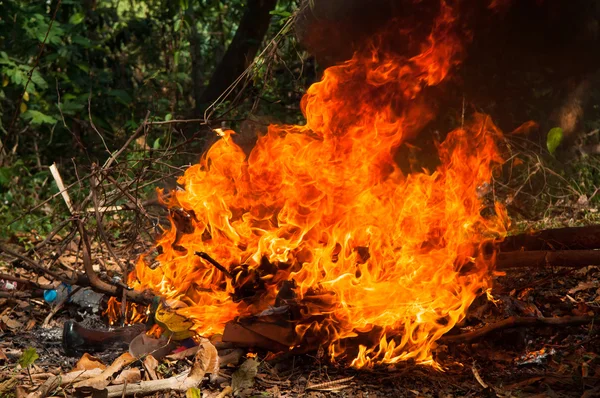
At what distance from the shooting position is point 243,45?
8.92 meters

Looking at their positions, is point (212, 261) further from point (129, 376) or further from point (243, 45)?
point (243, 45)

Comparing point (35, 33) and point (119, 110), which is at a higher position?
point (35, 33)

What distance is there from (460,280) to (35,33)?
19.9 ft

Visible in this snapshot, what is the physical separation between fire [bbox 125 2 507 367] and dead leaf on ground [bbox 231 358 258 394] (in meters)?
0.36

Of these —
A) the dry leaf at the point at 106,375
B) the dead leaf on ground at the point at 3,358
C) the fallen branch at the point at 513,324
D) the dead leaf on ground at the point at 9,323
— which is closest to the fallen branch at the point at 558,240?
the fallen branch at the point at 513,324

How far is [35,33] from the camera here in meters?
8.12

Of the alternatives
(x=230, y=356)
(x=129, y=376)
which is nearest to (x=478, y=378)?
(x=230, y=356)

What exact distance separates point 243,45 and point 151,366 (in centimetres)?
586

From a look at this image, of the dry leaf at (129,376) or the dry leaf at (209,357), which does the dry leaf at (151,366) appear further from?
the dry leaf at (209,357)

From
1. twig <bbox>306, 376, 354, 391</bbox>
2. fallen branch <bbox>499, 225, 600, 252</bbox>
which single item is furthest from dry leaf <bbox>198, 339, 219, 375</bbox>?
fallen branch <bbox>499, 225, 600, 252</bbox>

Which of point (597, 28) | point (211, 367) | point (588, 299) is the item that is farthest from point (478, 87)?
point (211, 367)

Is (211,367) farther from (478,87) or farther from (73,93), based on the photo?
(73,93)

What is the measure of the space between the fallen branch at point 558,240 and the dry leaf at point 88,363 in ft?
8.29

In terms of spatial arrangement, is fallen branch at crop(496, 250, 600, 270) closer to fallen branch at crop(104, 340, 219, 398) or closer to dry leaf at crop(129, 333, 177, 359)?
fallen branch at crop(104, 340, 219, 398)
